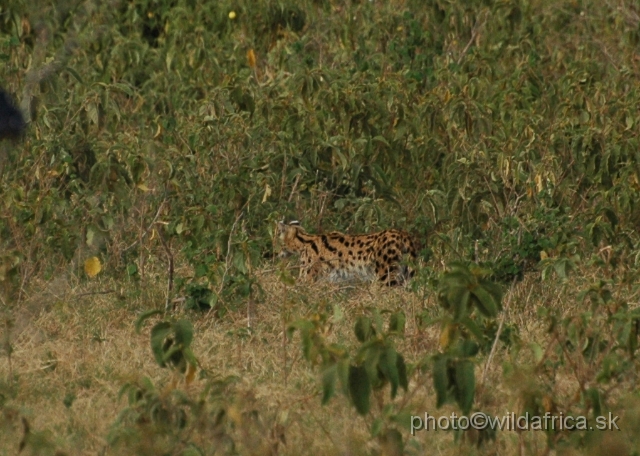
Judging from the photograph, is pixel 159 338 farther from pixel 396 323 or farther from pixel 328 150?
pixel 328 150

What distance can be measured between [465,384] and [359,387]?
0.97ft

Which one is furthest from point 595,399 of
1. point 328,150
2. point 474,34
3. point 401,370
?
point 474,34

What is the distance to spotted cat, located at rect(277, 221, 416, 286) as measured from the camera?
6621 millimetres

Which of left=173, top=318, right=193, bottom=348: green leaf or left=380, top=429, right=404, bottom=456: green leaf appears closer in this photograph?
left=380, top=429, right=404, bottom=456: green leaf

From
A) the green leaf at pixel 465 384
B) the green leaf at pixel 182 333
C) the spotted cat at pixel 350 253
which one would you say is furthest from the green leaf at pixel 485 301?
the spotted cat at pixel 350 253

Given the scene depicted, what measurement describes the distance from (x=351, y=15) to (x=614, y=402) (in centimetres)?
568

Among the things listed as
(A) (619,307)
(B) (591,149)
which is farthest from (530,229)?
(A) (619,307)

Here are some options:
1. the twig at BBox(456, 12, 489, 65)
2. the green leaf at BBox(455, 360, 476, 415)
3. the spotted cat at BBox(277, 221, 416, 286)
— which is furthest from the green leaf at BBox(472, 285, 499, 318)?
the twig at BBox(456, 12, 489, 65)

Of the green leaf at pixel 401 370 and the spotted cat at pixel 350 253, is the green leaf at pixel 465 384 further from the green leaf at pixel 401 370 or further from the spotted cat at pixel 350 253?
the spotted cat at pixel 350 253

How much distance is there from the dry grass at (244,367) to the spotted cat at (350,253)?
0.69 ft

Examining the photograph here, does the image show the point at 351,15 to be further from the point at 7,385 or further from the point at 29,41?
the point at 7,385

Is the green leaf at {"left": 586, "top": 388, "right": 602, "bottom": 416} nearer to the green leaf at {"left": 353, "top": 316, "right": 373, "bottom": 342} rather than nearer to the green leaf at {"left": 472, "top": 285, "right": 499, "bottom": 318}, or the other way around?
the green leaf at {"left": 472, "top": 285, "right": 499, "bottom": 318}

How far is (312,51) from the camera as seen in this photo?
9.56 m

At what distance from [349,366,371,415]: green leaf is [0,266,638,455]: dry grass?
286 millimetres
